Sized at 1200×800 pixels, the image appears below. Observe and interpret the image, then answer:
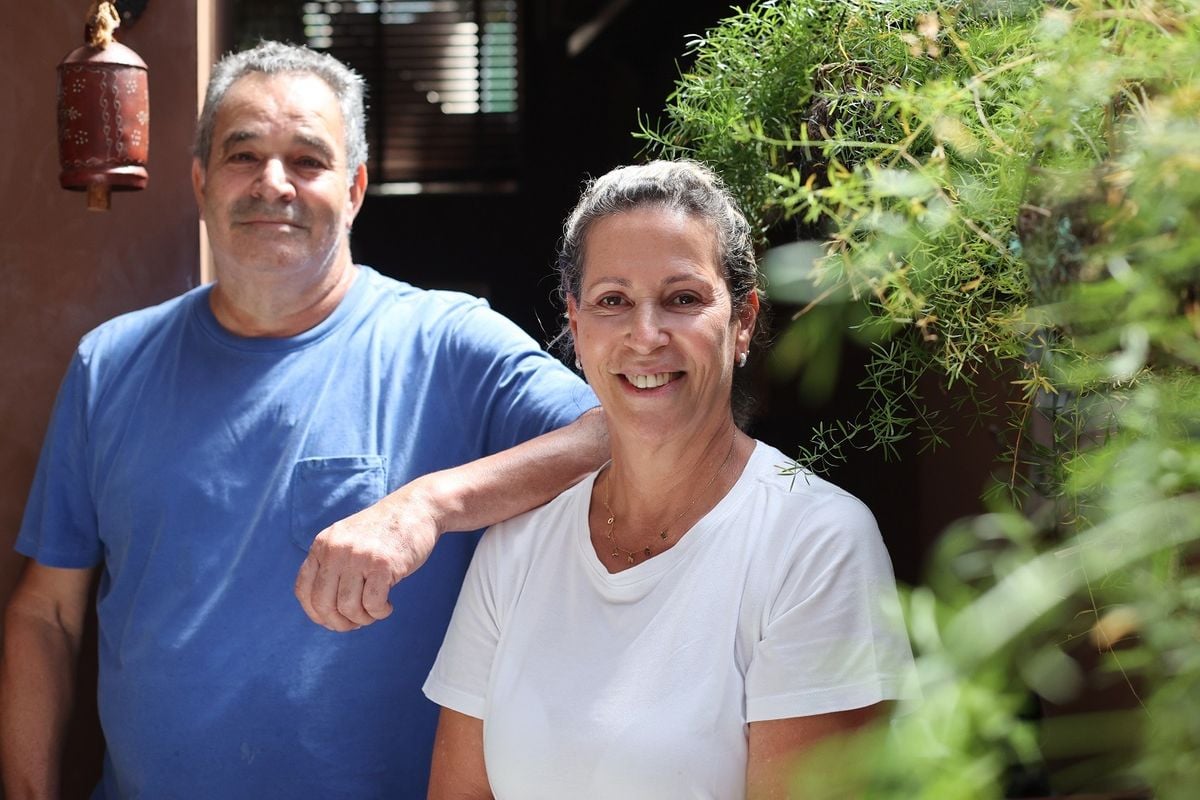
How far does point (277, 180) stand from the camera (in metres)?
2.36

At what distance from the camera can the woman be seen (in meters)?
1.64

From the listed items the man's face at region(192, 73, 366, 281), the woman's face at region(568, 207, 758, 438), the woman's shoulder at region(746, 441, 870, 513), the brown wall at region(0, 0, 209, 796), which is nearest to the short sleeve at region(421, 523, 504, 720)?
the woman's face at region(568, 207, 758, 438)

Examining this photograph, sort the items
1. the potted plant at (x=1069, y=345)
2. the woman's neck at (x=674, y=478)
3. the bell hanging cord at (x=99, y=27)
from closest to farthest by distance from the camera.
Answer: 1. the potted plant at (x=1069, y=345)
2. the woman's neck at (x=674, y=478)
3. the bell hanging cord at (x=99, y=27)

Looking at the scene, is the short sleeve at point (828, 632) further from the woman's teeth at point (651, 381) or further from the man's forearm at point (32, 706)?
the man's forearm at point (32, 706)

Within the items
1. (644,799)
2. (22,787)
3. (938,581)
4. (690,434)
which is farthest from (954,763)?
(22,787)

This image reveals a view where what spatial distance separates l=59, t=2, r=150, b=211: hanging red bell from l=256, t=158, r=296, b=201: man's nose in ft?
0.88

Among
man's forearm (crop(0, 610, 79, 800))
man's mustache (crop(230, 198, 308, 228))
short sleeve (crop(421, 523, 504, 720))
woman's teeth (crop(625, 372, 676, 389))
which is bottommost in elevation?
man's forearm (crop(0, 610, 79, 800))

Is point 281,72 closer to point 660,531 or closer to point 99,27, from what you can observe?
point 99,27

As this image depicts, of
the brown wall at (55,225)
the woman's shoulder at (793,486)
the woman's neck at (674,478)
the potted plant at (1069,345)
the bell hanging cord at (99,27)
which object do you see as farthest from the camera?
the brown wall at (55,225)

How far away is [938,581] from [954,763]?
144 millimetres

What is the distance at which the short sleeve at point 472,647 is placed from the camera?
1.88 metres

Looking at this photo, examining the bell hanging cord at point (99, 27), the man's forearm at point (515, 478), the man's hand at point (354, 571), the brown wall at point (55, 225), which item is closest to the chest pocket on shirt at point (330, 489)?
the man's forearm at point (515, 478)

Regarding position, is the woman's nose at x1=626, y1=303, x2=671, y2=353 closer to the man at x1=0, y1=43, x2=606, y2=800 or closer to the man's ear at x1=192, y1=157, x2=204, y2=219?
the man at x1=0, y1=43, x2=606, y2=800

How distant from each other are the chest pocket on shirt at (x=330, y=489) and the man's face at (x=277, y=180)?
356 millimetres
